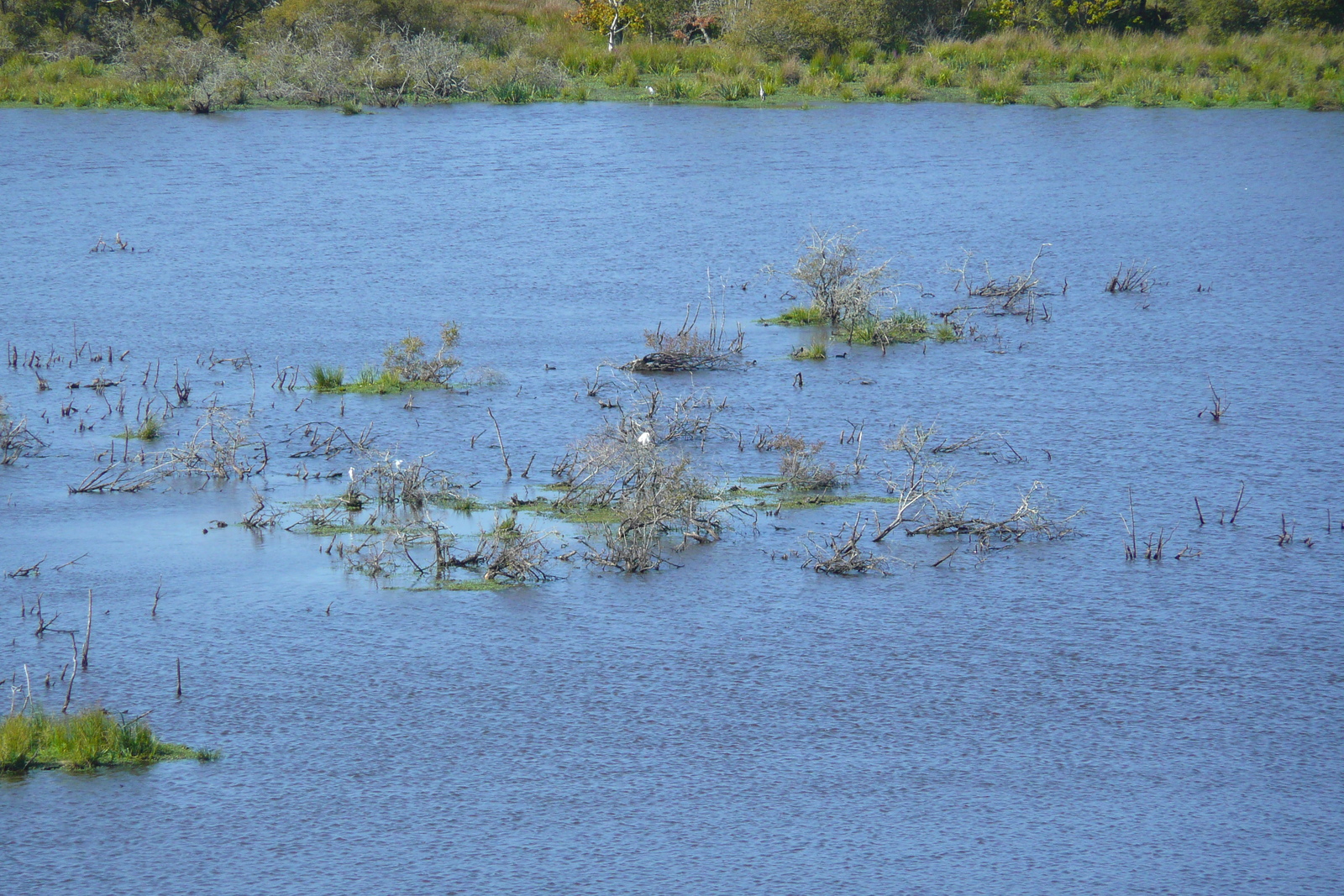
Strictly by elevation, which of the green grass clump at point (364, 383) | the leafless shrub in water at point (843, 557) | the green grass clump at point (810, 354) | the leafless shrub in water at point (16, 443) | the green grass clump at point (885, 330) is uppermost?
the green grass clump at point (885, 330)

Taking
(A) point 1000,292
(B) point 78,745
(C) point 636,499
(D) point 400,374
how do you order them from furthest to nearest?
(A) point 1000,292 < (D) point 400,374 < (C) point 636,499 < (B) point 78,745

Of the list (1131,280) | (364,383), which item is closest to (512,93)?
(1131,280)

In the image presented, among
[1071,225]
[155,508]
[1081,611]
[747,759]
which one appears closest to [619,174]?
[1071,225]

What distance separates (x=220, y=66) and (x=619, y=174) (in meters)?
14.0

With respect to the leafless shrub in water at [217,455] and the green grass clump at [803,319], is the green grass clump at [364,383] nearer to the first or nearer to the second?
the leafless shrub in water at [217,455]

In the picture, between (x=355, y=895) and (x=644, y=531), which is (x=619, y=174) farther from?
(x=355, y=895)

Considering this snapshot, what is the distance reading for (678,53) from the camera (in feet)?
132

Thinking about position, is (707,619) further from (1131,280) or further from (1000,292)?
(1131,280)

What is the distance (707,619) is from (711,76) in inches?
1138

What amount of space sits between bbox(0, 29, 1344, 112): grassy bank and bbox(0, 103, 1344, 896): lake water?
15.2 metres

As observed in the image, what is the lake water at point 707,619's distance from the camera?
7000mm

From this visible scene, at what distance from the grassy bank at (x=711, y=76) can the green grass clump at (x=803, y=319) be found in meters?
19.1

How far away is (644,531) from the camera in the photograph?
1026 centimetres

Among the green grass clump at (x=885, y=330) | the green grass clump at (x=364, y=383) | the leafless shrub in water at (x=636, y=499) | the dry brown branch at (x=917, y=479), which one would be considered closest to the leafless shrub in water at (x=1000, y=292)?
the green grass clump at (x=885, y=330)
